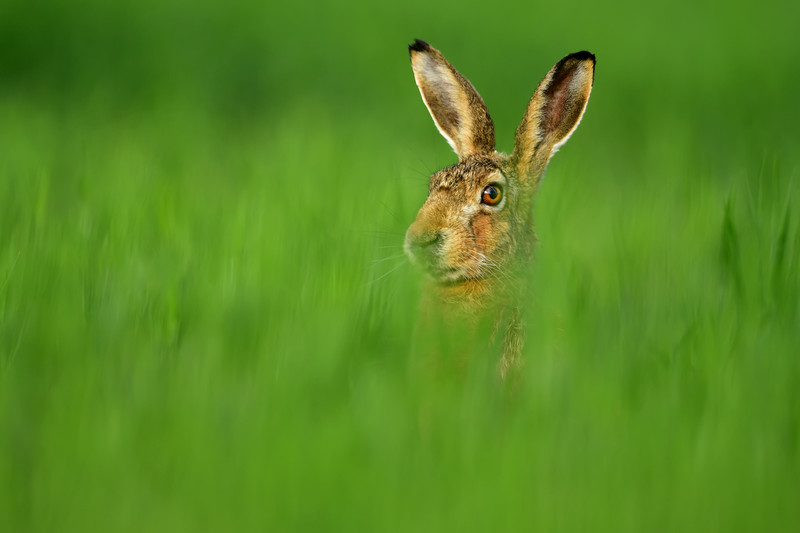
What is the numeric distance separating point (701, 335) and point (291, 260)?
197 centimetres

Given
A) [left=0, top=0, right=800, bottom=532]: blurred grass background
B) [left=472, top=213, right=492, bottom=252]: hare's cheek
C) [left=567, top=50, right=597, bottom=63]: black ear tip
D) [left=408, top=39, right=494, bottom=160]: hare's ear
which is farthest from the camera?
[left=408, top=39, right=494, bottom=160]: hare's ear

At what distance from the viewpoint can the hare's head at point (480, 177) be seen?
14.8 feet

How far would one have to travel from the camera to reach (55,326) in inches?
144

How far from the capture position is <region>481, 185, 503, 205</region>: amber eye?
4707mm

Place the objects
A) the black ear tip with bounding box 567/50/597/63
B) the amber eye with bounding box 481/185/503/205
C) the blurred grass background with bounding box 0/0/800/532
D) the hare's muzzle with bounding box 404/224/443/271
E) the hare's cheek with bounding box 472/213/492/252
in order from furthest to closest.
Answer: the black ear tip with bounding box 567/50/597/63
the amber eye with bounding box 481/185/503/205
the hare's cheek with bounding box 472/213/492/252
the hare's muzzle with bounding box 404/224/443/271
the blurred grass background with bounding box 0/0/800/532

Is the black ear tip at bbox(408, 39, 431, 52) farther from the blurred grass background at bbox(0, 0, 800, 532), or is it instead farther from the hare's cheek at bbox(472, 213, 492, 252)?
the hare's cheek at bbox(472, 213, 492, 252)

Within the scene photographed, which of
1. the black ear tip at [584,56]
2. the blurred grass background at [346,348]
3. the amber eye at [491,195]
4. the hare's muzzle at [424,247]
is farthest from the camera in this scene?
the black ear tip at [584,56]

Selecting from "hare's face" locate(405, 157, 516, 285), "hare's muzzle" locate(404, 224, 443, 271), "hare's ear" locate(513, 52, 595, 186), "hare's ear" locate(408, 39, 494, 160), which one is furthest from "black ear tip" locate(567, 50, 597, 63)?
"hare's muzzle" locate(404, 224, 443, 271)

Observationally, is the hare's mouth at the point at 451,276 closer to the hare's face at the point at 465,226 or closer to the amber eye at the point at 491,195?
the hare's face at the point at 465,226

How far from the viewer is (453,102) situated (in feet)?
17.2

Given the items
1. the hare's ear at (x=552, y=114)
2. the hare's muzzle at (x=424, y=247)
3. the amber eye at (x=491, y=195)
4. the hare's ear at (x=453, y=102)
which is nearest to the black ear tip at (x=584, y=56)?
the hare's ear at (x=552, y=114)

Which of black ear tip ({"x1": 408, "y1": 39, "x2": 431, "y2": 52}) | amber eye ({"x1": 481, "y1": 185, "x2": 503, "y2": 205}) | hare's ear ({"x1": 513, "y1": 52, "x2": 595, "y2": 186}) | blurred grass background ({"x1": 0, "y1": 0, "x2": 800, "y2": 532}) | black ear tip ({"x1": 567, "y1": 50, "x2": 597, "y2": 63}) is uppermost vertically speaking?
black ear tip ({"x1": 408, "y1": 39, "x2": 431, "y2": 52})

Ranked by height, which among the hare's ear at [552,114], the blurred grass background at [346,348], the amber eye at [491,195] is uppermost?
the hare's ear at [552,114]

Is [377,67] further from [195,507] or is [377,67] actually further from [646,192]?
[195,507]
